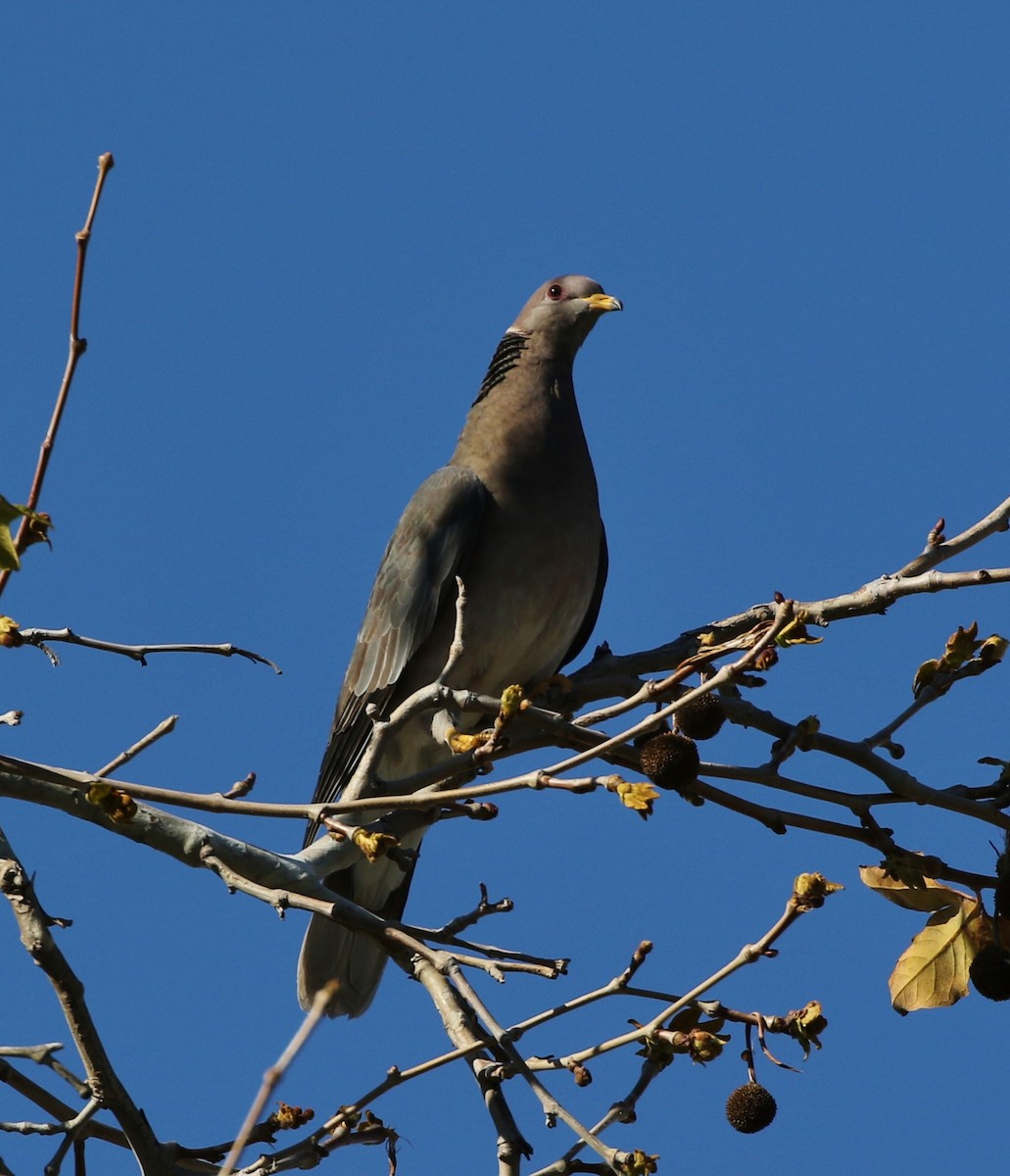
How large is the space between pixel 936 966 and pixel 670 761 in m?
0.81

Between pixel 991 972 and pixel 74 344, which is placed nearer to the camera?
pixel 74 344

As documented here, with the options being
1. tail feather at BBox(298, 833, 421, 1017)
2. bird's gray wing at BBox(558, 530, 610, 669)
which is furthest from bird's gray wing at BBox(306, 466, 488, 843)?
bird's gray wing at BBox(558, 530, 610, 669)

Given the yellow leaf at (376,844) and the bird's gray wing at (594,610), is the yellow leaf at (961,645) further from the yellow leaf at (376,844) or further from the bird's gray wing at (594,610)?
the bird's gray wing at (594,610)

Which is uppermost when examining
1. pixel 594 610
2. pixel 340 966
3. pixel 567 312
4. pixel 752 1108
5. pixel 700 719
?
pixel 567 312

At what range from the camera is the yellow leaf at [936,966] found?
3031 millimetres

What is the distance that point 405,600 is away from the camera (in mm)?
5473

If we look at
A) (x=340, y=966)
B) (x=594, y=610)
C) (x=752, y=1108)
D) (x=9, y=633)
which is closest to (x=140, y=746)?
(x=9, y=633)

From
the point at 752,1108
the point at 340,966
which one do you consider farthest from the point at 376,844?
the point at 340,966

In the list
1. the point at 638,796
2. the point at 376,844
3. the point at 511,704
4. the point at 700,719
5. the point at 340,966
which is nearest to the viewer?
the point at 638,796

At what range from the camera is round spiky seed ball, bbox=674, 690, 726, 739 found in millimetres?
2906

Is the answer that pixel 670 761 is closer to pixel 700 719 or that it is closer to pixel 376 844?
pixel 700 719

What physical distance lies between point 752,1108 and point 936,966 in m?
0.53

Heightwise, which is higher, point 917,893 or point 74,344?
point 74,344

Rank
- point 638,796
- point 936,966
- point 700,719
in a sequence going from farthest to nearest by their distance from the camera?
Result: 1. point 936,966
2. point 700,719
3. point 638,796
